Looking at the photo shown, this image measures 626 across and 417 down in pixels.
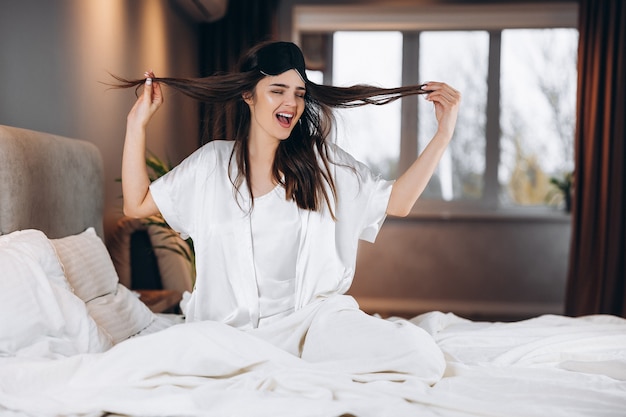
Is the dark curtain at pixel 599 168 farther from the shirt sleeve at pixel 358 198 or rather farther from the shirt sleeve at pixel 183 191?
the shirt sleeve at pixel 183 191

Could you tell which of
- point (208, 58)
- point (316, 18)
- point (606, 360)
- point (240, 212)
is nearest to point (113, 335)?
point (240, 212)

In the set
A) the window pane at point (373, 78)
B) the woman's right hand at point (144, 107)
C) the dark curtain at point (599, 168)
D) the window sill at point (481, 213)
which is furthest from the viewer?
the window pane at point (373, 78)

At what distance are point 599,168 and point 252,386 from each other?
412 cm

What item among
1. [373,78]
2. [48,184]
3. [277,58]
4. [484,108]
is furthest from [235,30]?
[277,58]

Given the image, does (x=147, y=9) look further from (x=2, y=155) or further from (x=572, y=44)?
(x=572, y=44)

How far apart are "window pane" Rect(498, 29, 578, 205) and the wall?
104 inches

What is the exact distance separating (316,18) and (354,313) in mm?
4073

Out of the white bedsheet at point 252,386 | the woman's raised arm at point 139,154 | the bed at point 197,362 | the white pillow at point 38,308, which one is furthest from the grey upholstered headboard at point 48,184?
the white bedsheet at point 252,386

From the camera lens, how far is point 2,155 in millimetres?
2033

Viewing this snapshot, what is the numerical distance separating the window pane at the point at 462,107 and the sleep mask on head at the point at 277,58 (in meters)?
3.70

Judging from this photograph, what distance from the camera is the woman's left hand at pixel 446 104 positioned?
192 centimetres

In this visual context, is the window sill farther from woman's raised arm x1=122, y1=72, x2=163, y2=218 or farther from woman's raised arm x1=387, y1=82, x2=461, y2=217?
woman's raised arm x1=122, y1=72, x2=163, y2=218

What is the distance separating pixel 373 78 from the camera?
5695mm

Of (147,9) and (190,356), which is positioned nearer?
(190,356)
